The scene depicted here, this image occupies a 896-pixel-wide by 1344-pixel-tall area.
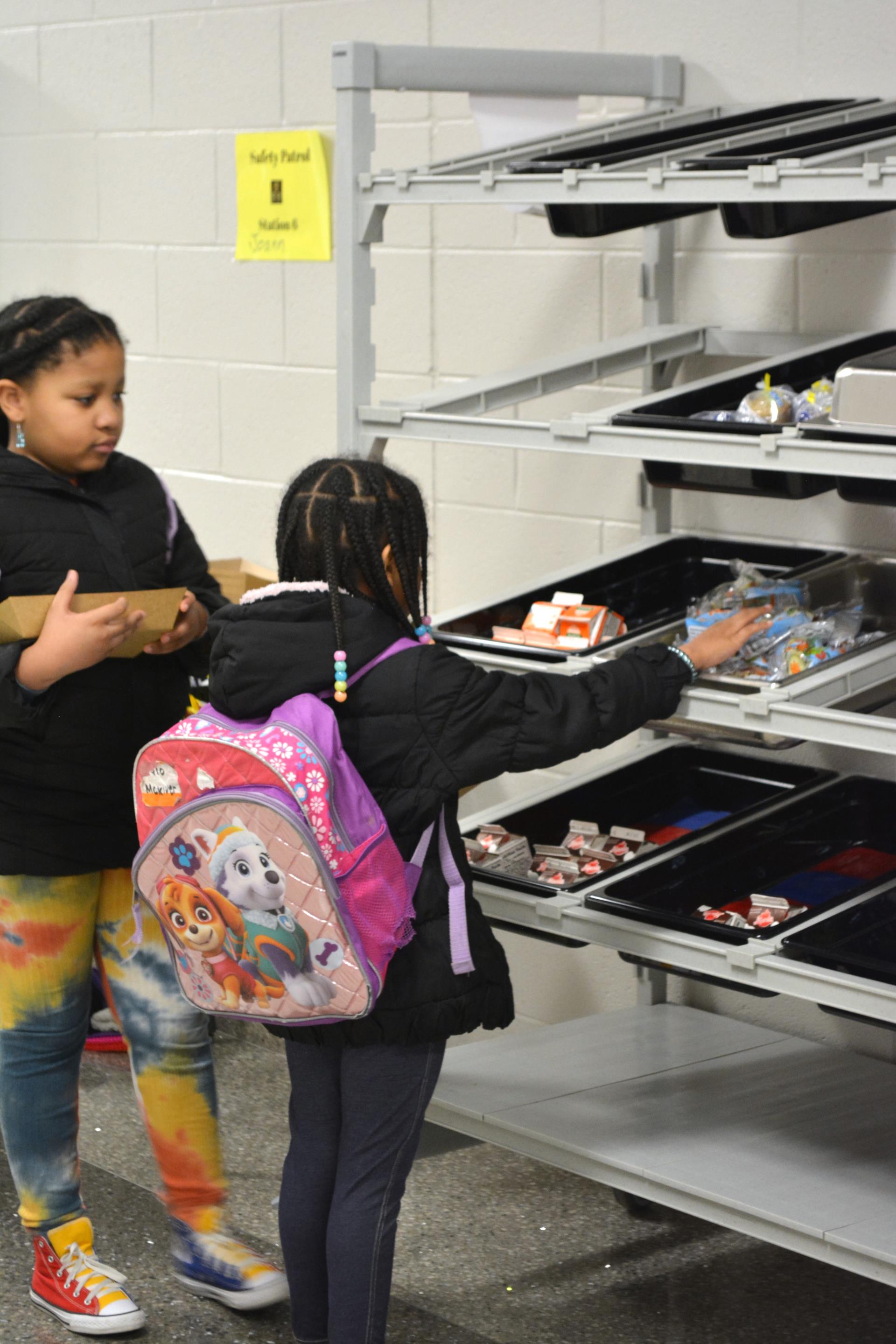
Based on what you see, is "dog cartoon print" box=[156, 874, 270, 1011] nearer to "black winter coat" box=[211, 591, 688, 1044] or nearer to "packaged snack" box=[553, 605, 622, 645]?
"black winter coat" box=[211, 591, 688, 1044]

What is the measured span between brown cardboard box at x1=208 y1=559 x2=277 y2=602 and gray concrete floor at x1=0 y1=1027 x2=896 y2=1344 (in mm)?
1103

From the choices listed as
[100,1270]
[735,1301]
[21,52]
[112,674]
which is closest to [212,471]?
[21,52]

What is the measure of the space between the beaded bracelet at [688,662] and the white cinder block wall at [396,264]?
74 cm

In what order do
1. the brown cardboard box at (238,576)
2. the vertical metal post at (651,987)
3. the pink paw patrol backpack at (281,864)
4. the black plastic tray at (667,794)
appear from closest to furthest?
the pink paw patrol backpack at (281,864) → the black plastic tray at (667,794) → the vertical metal post at (651,987) → the brown cardboard box at (238,576)

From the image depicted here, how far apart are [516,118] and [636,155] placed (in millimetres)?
550

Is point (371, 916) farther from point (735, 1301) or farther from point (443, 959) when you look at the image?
point (735, 1301)

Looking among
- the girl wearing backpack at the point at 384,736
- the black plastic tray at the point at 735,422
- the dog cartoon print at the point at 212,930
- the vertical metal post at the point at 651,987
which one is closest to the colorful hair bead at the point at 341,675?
the girl wearing backpack at the point at 384,736

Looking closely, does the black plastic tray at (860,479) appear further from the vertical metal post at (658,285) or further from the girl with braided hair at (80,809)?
the girl with braided hair at (80,809)

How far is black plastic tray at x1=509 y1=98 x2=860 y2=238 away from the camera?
2295mm

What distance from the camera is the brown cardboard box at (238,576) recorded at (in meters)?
3.50

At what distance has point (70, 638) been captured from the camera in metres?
2.28

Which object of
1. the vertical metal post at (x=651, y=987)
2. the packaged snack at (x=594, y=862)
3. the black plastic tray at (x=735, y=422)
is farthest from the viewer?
the vertical metal post at (x=651, y=987)

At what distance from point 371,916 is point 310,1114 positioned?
363 mm

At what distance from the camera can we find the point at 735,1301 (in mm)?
2615
